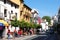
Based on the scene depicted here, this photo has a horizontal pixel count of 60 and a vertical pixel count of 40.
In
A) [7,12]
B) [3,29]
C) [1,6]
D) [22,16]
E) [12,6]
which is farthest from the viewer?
[22,16]

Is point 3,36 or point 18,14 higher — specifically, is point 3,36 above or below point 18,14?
below

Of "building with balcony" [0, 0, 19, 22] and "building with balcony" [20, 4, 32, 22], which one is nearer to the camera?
"building with balcony" [0, 0, 19, 22]

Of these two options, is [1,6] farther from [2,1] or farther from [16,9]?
[16,9]

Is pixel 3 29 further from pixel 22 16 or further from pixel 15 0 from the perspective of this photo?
pixel 22 16

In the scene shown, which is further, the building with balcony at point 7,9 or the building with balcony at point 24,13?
the building with balcony at point 24,13

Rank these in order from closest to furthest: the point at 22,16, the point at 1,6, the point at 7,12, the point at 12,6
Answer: the point at 1,6 < the point at 7,12 < the point at 12,6 < the point at 22,16

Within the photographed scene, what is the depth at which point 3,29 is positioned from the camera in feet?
167

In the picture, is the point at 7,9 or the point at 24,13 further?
the point at 24,13

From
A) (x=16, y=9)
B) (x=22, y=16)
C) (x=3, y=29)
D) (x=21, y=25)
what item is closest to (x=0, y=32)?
(x=3, y=29)

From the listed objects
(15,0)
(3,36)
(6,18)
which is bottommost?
(3,36)

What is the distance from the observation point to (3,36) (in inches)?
1954

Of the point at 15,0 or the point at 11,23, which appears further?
the point at 15,0

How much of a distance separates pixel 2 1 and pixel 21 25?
13.6 meters

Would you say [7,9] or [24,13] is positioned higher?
[24,13]
